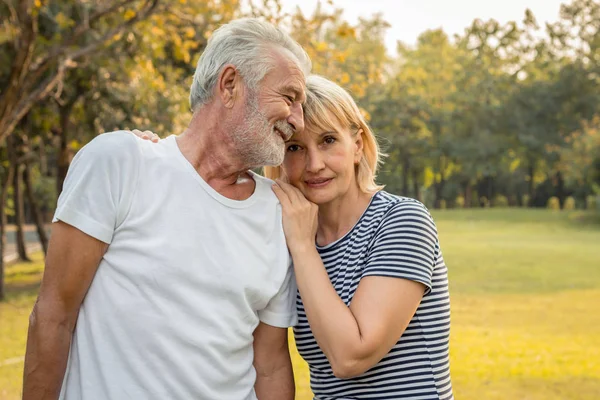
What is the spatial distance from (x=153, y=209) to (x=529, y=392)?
6.81 meters

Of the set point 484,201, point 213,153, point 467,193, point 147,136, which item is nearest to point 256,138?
point 213,153

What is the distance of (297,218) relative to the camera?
2707 mm

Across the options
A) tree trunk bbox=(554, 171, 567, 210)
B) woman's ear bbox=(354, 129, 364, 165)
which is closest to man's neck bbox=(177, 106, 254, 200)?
woman's ear bbox=(354, 129, 364, 165)

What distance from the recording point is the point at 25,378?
7.61 ft

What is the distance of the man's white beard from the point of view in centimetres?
249

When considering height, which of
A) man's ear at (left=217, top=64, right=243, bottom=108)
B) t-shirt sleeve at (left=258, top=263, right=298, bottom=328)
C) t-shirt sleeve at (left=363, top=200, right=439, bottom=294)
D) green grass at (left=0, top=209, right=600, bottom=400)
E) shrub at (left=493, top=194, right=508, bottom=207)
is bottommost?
shrub at (left=493, top=194, right=508, bottom=207)

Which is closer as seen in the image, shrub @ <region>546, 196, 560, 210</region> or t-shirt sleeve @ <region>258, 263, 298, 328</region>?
t-shirt sleeve @ <region>258, 263, 298, 328</region>

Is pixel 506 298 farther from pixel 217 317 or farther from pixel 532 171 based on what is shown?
pixel 532 171

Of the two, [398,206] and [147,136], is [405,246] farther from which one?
[147,136]

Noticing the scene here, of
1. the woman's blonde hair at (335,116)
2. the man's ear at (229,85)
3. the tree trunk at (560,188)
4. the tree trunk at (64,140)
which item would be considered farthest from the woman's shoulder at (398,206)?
the tree trunk at (560,188)

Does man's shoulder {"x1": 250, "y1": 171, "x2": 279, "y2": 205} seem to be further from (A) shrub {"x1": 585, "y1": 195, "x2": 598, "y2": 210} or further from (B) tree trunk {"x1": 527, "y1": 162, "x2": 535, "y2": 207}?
(B) tree trunk {"x1": 527, "y1": 162, "x2": 535, "y2": 207}

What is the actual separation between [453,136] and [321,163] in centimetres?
5320

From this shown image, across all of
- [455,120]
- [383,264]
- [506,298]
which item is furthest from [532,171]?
[383,264]

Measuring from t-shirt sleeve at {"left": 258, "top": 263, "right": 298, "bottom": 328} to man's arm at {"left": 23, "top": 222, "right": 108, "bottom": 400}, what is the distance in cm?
59
